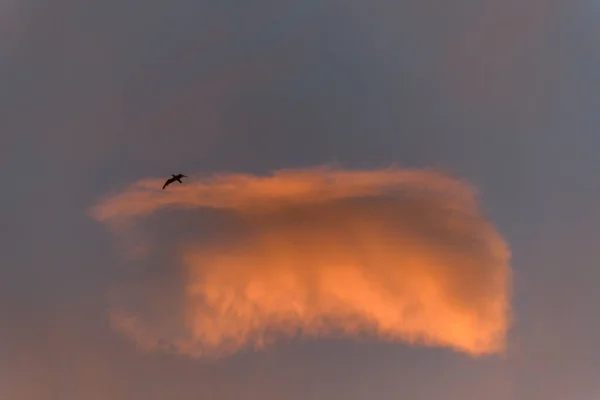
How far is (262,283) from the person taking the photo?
23.0m

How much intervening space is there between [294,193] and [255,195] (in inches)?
70.9

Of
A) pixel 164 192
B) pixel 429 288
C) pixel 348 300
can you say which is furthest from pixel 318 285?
pixel 164 192

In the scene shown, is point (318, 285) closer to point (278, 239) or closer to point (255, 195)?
point (278, 239)

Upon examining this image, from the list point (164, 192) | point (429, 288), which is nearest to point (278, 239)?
point (164, 192)

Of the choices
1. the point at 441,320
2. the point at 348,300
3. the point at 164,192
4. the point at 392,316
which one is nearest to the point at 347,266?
the point at 348,300

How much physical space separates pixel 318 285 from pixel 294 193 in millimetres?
4404

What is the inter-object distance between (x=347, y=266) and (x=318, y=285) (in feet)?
5.28

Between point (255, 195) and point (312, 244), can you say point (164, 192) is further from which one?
point (312, 244)

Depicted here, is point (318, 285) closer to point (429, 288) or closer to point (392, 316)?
point (392, 316)

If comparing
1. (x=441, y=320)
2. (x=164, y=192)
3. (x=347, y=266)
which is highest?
(x=164, y=192)

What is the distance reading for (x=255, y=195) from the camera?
2306 centimetres

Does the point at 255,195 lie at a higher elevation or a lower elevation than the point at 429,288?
higher

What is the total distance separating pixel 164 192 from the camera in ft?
75.2

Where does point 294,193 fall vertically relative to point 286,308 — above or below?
above
